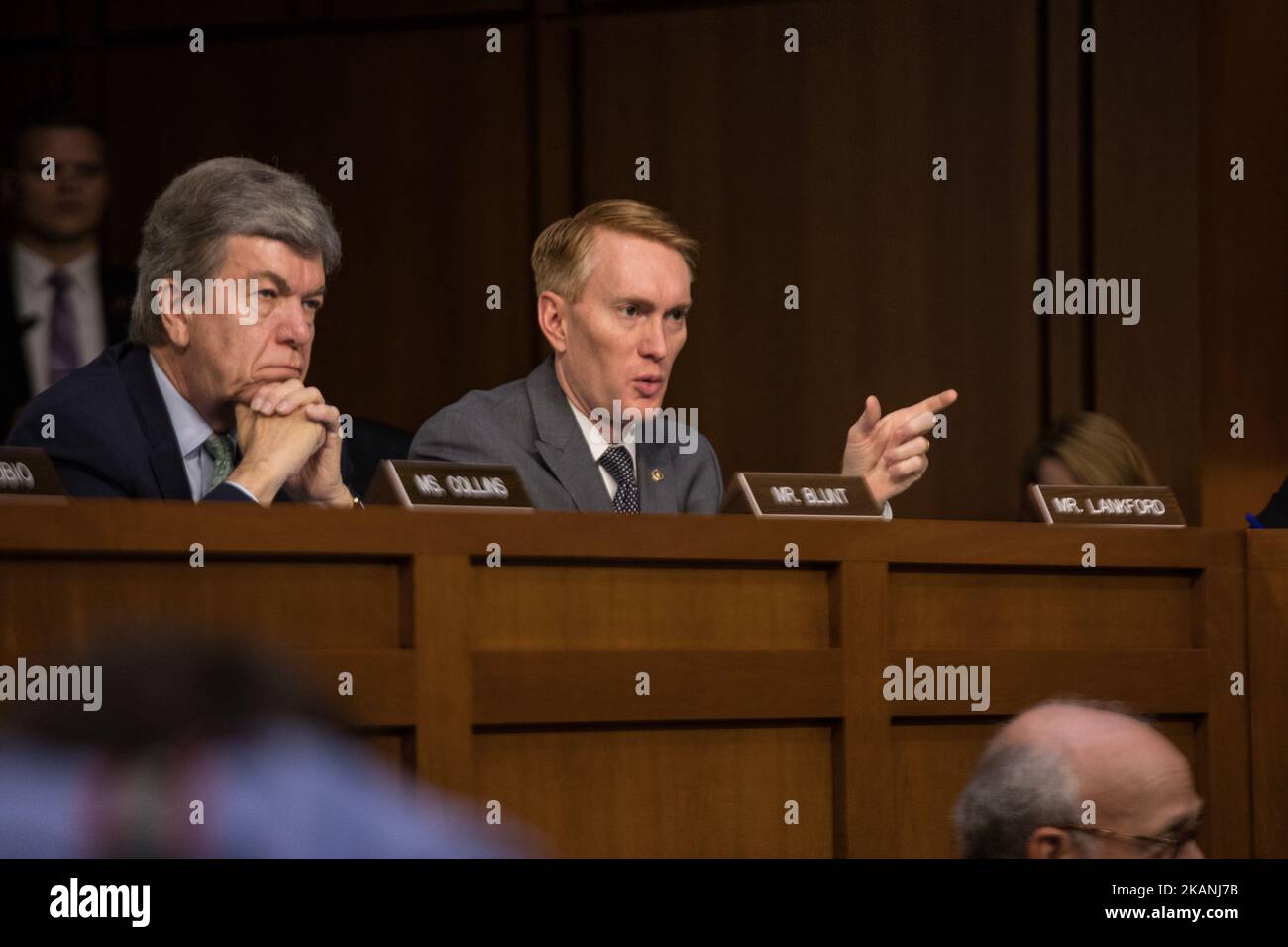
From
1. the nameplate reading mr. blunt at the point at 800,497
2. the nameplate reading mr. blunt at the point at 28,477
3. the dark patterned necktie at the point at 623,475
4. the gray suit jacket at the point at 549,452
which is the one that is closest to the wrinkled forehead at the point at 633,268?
the gray suit jacket at the point at 549,452

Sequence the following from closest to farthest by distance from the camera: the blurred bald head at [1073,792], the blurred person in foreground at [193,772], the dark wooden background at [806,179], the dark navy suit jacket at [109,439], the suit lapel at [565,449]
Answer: the blurred person in foreground at [193,772], the blurred bald head at [1073,792], the dark navy suit jacket at [109,439], the suit lapel at [565,449], the dark wooden background at [806,179]

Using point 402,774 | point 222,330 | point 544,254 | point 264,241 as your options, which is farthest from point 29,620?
point 544,254

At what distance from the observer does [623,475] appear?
268 centimetres

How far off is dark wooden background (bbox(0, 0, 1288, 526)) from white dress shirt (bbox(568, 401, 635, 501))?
1.71m

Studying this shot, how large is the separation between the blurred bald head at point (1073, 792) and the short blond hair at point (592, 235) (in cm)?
135

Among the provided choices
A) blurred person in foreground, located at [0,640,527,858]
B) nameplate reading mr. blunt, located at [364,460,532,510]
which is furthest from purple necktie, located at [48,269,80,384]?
blurred person in foreground, located at [0,640,527,858]

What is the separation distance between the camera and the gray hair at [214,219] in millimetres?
2439

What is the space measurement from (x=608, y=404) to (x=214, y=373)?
641 mm

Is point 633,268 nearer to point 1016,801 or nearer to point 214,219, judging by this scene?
point 214,219

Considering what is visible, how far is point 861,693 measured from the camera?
218 cm

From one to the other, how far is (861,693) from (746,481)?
1.00 feet

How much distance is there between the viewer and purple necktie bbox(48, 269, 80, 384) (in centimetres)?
373

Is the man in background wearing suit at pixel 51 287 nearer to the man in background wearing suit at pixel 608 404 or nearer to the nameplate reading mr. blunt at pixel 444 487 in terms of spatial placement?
the man in background wearing suit at pixel 608 404
